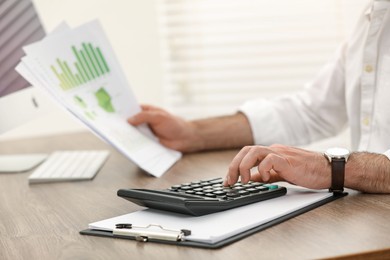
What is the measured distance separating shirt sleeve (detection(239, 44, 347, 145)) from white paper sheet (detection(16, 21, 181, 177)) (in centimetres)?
27

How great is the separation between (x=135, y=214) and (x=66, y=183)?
424mm

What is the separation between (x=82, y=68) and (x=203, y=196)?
2.01 feet

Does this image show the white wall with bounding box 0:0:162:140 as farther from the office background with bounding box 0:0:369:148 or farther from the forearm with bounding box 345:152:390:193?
the forearm with bounding box 345:152:390:193

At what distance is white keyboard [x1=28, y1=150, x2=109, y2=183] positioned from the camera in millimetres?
1536

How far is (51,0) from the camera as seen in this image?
2494 millimetres

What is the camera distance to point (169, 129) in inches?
66.3

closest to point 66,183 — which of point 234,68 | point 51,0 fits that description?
point 51,0

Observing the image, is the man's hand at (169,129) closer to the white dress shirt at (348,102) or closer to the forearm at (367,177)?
the white dress shirt at (348,102)

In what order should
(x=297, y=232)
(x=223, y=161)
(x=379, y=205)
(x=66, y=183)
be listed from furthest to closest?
(x=223, y=161), (x=66, y=183), (x=379, y=205), (x=297, y=232)

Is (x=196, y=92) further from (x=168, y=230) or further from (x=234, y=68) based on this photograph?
(x=168, y=230)

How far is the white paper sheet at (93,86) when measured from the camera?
1.46 meters

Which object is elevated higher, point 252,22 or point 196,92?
point 252,22

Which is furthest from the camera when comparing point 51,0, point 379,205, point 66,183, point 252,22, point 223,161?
point 252,22

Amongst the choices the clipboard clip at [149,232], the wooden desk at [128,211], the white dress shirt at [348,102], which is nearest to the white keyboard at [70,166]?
the wooden desk at [128,211]
